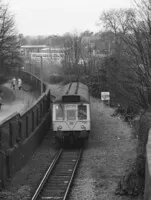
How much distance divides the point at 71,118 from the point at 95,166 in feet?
14.1

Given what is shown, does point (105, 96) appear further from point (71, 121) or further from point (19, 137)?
point (19, 137)

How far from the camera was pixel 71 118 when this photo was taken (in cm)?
2011

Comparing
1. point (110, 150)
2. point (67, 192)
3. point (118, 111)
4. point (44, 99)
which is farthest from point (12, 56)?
point (67, 192)

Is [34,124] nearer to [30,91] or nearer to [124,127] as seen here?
[124,127]

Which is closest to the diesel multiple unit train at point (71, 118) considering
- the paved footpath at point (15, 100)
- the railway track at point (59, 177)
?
the railway track at point (59, 177)

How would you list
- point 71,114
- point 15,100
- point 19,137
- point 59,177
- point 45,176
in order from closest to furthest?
point 45,176, point 59,177, point 19,137, point 71,114, point 15,100

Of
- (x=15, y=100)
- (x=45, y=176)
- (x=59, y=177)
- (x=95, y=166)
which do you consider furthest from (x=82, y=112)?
(x=15, y=100)

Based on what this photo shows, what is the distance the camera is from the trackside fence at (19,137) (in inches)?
547

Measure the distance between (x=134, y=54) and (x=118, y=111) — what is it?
17.0 m

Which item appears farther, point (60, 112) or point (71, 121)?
point (60, 112)

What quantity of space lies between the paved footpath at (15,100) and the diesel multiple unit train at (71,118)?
1198 centimetres

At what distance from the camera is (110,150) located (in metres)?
19.6

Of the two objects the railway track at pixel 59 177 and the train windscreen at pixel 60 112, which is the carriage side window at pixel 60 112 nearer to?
the train windscreen at pixel 60 112

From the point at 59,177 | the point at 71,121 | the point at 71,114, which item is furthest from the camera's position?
the point at 71,114
